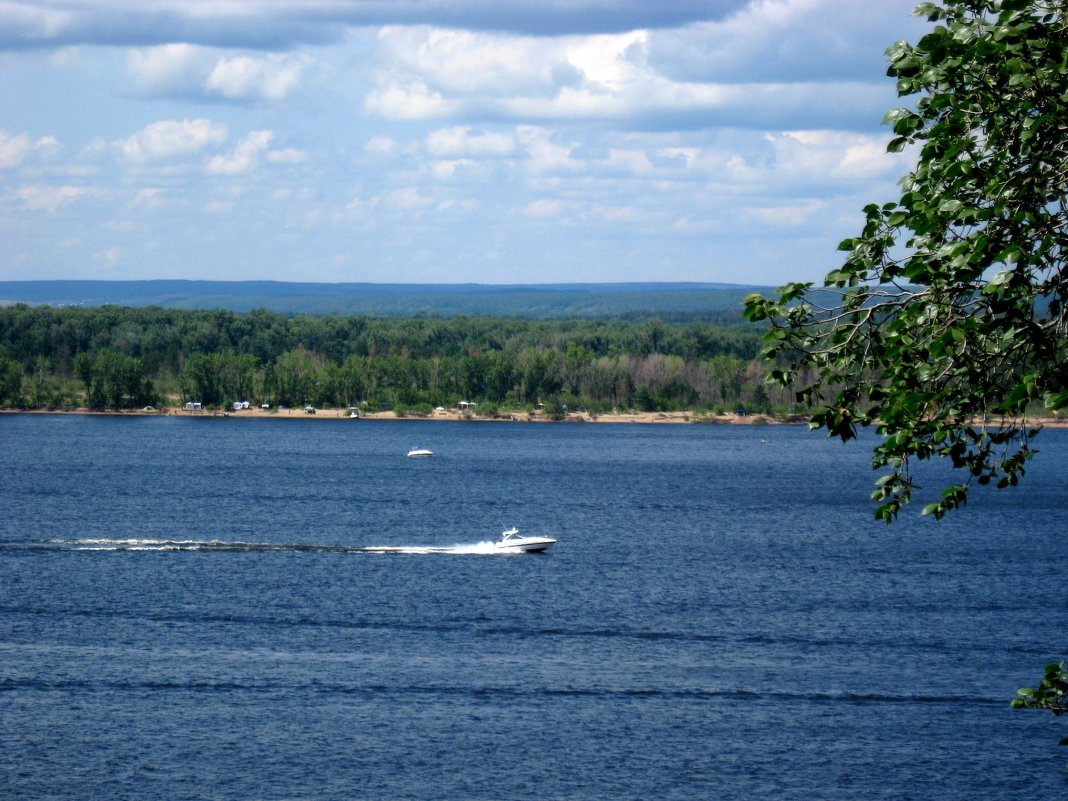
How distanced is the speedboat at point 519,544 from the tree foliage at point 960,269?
63081 mm

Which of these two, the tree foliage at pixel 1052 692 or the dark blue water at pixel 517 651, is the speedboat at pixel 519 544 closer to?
the dark blue water at pixel 517 651

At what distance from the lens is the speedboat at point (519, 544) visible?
75250 millimetres

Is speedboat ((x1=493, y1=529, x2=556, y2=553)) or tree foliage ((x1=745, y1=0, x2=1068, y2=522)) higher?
tree foliage ((x1=745, y1=0, x2=1068, y2=522))

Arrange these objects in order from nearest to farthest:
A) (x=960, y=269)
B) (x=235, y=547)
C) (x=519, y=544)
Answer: (x=960, y=269), (x=519, y=544), (x=235, y=547)

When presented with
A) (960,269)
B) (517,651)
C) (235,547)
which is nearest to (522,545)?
(235,547)

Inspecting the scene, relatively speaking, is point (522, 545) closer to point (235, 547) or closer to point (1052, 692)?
point (235, 547)

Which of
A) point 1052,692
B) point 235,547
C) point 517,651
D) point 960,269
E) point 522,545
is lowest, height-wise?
point 235,547

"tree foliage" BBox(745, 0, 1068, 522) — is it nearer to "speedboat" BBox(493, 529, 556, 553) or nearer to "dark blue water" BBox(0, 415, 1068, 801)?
"dark blue water" BBox(0, 415, 1068, 801)

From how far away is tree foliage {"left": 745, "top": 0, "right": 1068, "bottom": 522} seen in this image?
10.4m

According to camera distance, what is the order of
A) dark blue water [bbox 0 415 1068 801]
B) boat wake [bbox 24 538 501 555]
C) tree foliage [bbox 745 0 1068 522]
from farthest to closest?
1. boat wake [bbox 24 538 501 555]
2. dark blue water [bbox 0 415 1068 801]
3. tree foliage [bbox 745 0 1068 522]

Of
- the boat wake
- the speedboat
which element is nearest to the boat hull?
the speedboat

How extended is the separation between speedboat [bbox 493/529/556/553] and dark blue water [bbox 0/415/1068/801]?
112 cm

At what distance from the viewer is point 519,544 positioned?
75250 mm

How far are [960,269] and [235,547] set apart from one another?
68833 millimetres
